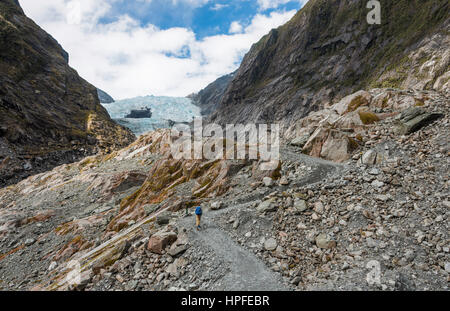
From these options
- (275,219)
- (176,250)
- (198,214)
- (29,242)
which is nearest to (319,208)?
(275,219)

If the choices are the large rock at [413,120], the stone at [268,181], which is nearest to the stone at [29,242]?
the stone at [268,181]

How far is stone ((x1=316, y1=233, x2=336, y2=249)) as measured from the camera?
31.6ft

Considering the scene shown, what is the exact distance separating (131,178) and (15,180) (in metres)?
40.2

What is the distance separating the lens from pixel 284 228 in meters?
11.2

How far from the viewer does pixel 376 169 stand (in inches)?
513

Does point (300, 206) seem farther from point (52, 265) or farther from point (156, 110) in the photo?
point (156, 110)

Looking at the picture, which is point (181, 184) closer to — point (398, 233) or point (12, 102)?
point (398, 233)

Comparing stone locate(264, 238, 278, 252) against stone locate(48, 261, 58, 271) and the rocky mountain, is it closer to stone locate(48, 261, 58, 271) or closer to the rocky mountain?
the rocky mountain

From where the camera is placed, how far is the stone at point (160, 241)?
36.2ft

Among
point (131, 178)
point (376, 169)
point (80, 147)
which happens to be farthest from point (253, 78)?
point (376, 169)

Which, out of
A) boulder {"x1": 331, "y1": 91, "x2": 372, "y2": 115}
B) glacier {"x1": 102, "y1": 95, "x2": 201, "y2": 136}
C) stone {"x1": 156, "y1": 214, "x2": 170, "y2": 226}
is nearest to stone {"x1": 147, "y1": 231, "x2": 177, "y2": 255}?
stone {"x1": 156, "y1": 214, "x2": 170, "y2": 226}

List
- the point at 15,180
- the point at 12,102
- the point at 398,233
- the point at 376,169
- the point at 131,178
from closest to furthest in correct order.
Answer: the point at 398,233 < the point at 376,169 < the point at 131,178 < the point at 15,180 < the point at 12,102

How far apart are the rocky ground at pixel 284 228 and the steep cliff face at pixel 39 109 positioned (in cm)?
4636

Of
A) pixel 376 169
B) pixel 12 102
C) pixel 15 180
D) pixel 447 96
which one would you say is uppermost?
pixel 12 102
